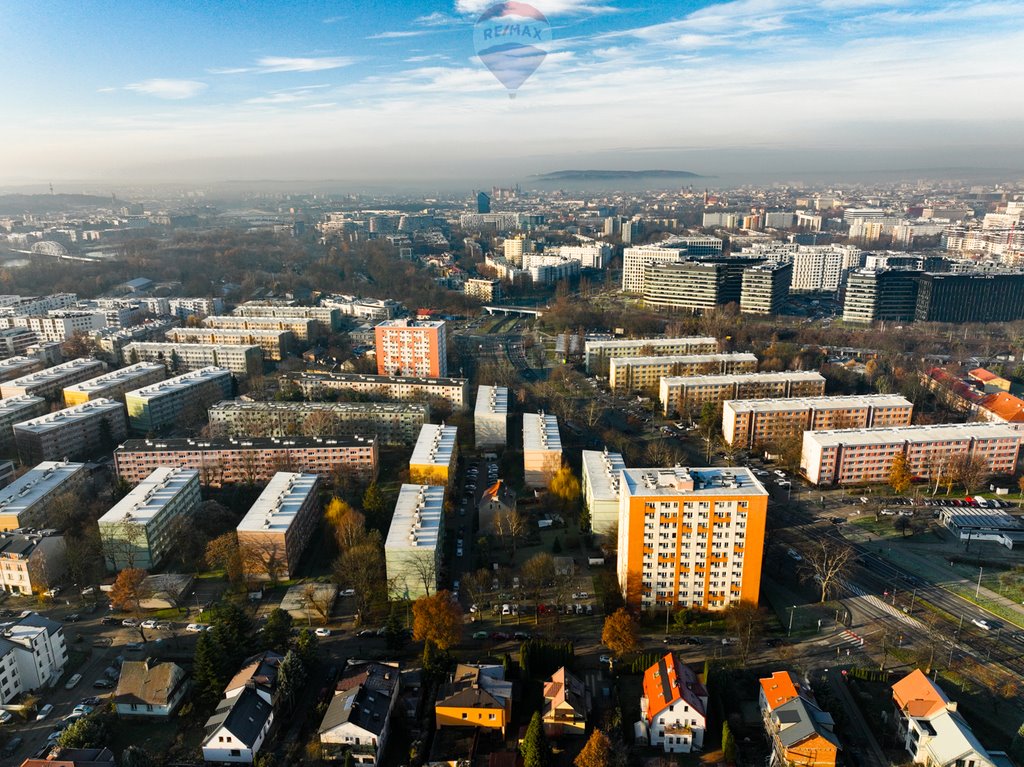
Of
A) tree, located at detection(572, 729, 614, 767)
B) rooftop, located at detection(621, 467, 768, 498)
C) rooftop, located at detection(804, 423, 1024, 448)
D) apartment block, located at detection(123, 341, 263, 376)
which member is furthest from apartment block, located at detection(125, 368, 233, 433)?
rooftop, located at detection(804, 423, 1024, 448)

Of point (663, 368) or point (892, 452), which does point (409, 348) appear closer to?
point (663, 368)

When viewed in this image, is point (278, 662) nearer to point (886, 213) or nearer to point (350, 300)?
point (350, 300)

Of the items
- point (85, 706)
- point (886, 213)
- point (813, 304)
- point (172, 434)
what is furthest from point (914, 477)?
point (886, 213)

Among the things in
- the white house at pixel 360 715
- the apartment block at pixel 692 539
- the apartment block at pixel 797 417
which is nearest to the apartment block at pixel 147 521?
the white house at pixel 360 715

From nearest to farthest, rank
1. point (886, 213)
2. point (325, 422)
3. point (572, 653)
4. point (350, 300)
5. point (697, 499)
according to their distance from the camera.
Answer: point (572, 653)
point (697, 499)
point (325, 422)
point (350, 300)
point (886, 213)

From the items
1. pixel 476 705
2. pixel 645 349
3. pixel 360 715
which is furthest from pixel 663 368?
pixel 360 715

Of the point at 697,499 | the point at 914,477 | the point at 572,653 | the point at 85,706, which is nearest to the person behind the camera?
the point at 85,706
